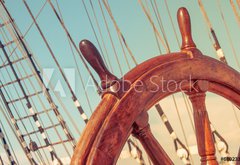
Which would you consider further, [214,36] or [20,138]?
[20,138]

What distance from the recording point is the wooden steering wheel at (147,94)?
0.71 meters

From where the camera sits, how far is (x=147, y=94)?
2.52 feet

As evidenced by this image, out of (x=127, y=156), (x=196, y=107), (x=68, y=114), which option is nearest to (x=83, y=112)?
(x=68, y=114)

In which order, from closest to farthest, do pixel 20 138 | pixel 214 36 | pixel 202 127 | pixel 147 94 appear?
pixel 147 94, pixel 202 127, pixel 214 36, pixel 20 138

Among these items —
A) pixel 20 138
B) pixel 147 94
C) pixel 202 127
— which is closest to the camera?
pixel 147 94

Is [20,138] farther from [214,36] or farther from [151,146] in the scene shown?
[151,146]

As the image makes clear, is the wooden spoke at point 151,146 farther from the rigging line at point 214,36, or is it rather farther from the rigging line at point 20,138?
the rigging line at point 20,138

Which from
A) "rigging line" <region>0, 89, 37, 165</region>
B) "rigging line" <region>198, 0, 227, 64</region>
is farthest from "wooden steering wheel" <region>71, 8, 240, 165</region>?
"rigging line" <region>0, 89, 37, 165</region>

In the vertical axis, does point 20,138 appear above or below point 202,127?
above

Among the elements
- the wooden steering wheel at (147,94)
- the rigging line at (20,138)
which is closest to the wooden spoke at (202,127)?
the wooden steering wheel at (147,94)

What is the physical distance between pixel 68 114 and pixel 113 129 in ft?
14.5

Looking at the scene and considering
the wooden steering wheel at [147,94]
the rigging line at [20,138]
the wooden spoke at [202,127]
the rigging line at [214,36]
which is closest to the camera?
the wooden steering wheel at [147,94]

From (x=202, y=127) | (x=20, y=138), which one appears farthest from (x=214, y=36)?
(x=20, y=138)

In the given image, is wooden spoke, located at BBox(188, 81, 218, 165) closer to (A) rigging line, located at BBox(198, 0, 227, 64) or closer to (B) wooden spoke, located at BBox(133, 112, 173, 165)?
(B) wooden spoke, located at BBox(133, 112, 173, 165)
